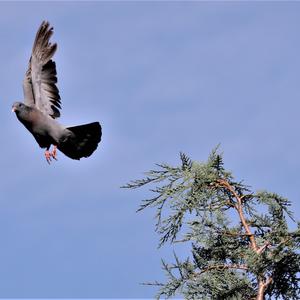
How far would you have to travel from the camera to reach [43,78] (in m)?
10.9

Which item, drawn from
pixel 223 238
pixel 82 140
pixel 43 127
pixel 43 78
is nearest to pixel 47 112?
pixel 43 127

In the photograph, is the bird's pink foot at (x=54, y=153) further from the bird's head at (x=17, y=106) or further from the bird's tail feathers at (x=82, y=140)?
the bird's head at (x=17, y=106)

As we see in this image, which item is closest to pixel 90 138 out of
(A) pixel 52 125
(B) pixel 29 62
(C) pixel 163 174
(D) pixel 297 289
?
(A) pixel 52 125

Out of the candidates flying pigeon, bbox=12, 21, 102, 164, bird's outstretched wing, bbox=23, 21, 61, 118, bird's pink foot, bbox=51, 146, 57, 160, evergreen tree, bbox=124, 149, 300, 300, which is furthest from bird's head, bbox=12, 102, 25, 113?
evergreen tree, bbox=124, 149, 300, 300

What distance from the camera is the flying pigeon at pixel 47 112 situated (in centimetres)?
1038

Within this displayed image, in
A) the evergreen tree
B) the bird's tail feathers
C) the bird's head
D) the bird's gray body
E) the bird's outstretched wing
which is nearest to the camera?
the evergreen tree

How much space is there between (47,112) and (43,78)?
0.56 m

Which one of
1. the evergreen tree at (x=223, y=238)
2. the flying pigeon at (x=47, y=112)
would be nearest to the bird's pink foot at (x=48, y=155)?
the flying pigeon at (x=47, y=112)

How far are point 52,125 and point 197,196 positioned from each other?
596 cm

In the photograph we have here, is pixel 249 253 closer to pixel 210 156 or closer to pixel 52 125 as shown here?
pixel 210 156

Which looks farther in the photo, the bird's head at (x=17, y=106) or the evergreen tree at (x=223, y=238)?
the bird's head at (x=17, y=106)

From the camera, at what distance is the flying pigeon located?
10.4 metres

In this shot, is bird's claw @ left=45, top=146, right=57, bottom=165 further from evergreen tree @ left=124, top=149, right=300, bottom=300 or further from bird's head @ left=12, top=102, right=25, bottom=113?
evergreen tree @ left=124, top=149, right=300, bottom=300

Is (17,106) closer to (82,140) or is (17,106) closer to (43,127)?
(43,127)
